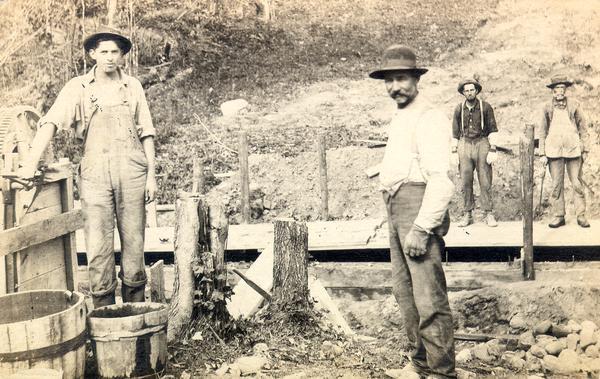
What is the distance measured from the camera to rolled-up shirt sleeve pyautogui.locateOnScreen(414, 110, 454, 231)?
3.89 metres

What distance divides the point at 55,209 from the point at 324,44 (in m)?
14.2

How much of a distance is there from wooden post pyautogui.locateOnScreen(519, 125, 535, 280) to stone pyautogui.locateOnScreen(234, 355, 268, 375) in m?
3.91

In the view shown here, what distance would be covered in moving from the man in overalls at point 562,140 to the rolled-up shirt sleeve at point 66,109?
6.00 m

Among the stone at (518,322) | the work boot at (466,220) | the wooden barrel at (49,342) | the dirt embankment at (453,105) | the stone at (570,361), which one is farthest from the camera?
the dirt embankment at (453,105)

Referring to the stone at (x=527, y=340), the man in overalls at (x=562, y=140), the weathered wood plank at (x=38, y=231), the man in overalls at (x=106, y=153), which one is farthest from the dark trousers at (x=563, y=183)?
the weathered wood plank at (x=38, y=231)

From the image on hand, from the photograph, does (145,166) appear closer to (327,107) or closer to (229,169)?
(229,169)

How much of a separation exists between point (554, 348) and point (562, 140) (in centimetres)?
359

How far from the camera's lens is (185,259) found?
514 centimetres

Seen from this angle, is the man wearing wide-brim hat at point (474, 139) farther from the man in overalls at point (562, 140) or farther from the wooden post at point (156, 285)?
A: the wooden post at point (156, 285)

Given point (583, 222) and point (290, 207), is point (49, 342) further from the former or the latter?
point (290, 207)

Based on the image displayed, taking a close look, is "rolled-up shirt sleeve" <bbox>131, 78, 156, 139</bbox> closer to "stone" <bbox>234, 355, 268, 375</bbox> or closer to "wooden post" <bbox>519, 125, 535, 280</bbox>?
"stone" <bbox>234, 355, 268, 375</bbox>

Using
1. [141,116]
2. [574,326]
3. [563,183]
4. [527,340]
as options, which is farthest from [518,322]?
[141,116]

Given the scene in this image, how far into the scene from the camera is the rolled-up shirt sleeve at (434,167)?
3.89 metres

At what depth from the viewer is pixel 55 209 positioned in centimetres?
552
